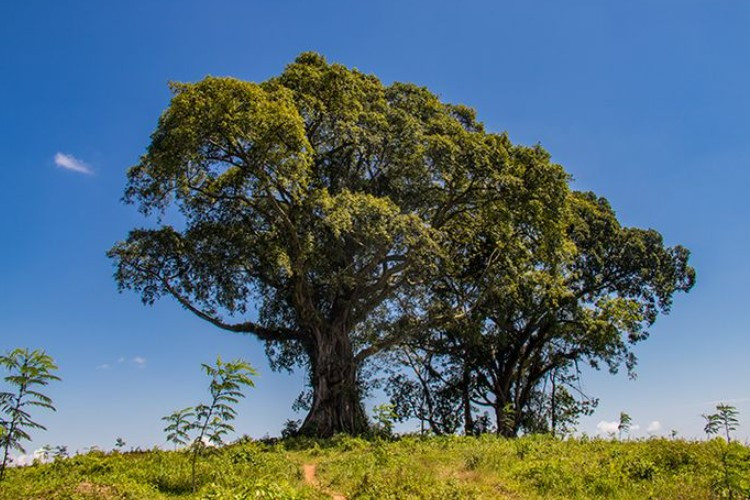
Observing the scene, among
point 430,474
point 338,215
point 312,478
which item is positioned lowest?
point 312,478

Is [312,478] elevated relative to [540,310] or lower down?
lower down

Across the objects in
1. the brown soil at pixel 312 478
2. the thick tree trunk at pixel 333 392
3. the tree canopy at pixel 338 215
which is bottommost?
the brown soil at pixel 312 478

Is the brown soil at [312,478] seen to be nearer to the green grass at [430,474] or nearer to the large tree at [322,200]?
the green grass at [430,474]

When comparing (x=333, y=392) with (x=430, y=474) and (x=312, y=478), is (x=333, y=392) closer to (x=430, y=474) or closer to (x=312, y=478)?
(x=312, y=478)

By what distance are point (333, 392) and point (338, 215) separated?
7803 millimetres

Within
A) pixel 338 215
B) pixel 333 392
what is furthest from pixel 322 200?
pixel 333 392

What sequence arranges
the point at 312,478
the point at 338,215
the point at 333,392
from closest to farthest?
the point at 312,478 → the point at 338,215 → the point at 333,392

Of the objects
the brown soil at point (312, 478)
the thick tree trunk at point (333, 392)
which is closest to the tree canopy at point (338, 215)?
the thick tree trunk at point (333, 392)

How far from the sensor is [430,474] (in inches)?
452

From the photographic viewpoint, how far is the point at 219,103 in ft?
60.8

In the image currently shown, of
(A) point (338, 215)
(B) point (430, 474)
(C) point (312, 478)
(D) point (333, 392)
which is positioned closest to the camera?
(B) point (430, 474)

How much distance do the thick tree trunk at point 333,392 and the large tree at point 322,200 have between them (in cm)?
6

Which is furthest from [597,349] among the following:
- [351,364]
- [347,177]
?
[347,177]

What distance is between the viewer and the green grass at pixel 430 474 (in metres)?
9.38
